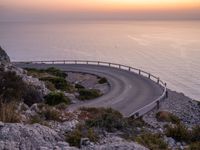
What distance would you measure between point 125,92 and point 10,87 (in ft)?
55.3

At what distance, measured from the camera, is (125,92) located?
36500 mm

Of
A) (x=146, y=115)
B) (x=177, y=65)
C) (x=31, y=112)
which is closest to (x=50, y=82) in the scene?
(x=146, y=115)

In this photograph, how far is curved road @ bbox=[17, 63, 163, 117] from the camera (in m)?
30.0

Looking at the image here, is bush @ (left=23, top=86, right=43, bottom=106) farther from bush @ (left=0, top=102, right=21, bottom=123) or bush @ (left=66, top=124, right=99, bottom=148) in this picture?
bush @ (left=66, top=124, right=99, bottom=148)

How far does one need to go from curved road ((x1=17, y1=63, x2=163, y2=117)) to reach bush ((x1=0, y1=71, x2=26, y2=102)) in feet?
19.8

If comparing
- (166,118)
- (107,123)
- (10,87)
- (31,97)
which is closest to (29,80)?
(31,97)

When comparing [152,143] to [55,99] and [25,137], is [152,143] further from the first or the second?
[55,99]

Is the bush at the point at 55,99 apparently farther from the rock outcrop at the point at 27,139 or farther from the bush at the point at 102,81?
the rock outcrop at the point at 27,139

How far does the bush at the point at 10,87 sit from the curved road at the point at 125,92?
6.04 meters

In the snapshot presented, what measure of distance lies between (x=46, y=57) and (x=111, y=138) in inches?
4036

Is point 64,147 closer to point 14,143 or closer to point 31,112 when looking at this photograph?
point 14,143

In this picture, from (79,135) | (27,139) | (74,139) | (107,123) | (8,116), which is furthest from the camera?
(107,123)

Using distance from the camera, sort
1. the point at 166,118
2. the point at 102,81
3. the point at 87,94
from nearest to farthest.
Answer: the point at 166,118 → the point at 87,94 → the point at 102,81

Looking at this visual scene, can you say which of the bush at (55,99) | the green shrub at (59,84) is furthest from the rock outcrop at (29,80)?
the green shrub at (59,84)
